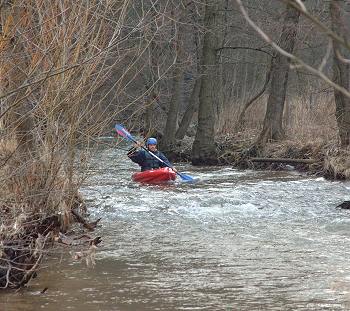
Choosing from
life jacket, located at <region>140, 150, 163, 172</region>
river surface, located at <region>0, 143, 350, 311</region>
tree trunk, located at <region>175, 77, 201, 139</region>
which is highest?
tree trunk, located at <region>175, 77, 201, 139</region>

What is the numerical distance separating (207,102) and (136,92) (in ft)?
14.7

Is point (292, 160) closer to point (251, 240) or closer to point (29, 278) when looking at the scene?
point (251, 240)

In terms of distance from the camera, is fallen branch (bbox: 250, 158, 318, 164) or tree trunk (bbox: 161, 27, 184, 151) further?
tree trunk (bbox: 161, 27, 184, 151)

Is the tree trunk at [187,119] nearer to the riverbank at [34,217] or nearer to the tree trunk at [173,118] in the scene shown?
the tree trunk at [173,118]

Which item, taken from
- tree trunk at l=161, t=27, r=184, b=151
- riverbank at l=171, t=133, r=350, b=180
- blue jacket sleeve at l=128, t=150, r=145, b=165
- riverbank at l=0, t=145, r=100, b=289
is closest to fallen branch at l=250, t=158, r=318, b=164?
riverbank at l=171, t=133, r=350, b=180

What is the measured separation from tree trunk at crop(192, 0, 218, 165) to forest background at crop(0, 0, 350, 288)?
0.10 feet

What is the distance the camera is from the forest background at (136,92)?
540 centimetres

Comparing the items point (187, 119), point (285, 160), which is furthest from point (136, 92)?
point (285, 160)

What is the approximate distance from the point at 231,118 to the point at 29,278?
1505 cm

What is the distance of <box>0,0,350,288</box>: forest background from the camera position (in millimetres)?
5398

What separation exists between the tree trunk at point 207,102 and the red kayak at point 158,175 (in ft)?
15.0

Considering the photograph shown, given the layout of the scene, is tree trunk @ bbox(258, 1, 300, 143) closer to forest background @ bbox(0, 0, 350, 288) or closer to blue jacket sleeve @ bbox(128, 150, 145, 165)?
forest background @ bbox(0, 0, 350, 288)

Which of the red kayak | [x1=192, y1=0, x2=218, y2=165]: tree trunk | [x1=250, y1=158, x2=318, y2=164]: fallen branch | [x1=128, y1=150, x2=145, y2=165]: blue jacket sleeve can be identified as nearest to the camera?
the red kayak

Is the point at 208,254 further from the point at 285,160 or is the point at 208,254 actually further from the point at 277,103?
the point at 277,103
